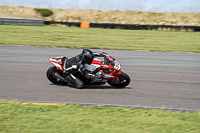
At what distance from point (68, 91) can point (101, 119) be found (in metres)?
2.79

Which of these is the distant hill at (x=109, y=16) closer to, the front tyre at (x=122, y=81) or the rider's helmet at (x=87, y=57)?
the front tyre at (x=122, y=81)

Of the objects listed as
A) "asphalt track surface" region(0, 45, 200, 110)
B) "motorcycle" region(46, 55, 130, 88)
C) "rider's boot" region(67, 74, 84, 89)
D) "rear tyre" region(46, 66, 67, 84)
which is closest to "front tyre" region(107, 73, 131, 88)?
"motorcycle" region(46, 55, 130, 88)

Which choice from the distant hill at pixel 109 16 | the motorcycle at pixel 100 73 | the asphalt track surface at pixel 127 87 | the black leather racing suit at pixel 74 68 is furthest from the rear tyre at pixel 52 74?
the distant hill at pixel 109 16

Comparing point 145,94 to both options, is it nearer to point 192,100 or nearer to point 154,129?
point 192,100

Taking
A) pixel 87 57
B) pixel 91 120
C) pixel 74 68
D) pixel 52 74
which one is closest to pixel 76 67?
pixel 74 68

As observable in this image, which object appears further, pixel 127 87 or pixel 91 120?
pixel 127 87

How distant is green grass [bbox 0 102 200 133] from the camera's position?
4.61 metres

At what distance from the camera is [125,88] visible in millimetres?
8391

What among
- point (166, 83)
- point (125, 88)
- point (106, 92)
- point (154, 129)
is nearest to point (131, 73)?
point (166, 83)

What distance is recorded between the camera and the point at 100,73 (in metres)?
7.93

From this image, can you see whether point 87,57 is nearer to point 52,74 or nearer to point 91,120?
point 52,74

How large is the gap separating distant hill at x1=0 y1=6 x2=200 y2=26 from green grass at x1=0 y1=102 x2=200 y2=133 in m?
40.4

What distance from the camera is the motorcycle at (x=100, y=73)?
7914 millimetres

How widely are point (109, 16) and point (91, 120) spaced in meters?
45.3
